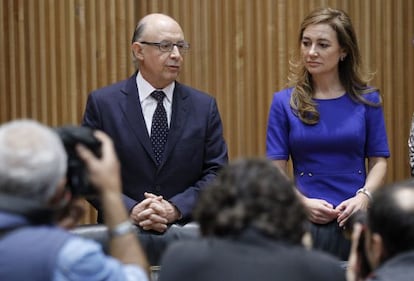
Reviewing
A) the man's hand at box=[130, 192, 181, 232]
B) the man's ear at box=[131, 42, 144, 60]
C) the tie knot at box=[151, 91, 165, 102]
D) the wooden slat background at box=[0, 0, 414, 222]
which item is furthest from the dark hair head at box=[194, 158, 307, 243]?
the wooden slat background at box=[0, 0, 414, 222]

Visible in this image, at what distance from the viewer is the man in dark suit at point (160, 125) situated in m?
3.95

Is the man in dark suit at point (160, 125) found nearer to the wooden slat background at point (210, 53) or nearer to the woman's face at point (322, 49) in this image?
the woman's face at point (322, 49)

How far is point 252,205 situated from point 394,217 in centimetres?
33

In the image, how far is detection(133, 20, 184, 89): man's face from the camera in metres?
4.04

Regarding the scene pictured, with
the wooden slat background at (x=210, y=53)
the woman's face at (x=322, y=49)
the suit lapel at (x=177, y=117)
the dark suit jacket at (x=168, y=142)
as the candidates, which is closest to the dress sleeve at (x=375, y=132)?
the woman's face at (x=322, y=49)

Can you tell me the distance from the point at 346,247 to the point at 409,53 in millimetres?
2036

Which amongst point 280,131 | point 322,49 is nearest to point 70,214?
point 280,131

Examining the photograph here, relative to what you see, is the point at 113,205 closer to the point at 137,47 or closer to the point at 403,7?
the point at 137,47

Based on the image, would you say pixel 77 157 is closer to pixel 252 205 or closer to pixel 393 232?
pixel 252 205

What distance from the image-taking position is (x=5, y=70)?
5.12 metres

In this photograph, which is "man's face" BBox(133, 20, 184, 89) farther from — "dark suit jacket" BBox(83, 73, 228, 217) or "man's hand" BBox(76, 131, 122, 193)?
"man's hand" BBox(76, 131, 122, 193)

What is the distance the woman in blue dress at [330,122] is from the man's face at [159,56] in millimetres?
480

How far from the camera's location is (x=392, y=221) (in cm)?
212

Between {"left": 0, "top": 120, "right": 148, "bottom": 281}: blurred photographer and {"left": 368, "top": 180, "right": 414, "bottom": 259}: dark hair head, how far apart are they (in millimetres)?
609
